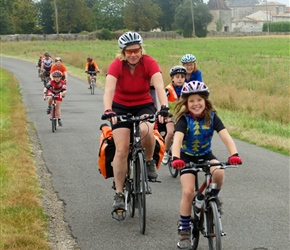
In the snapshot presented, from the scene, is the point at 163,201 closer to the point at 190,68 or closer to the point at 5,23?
the point at 190,68

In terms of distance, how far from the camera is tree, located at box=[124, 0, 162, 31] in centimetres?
13062

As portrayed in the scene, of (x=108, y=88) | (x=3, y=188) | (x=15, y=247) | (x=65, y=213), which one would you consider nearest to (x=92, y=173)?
(x=3, y=188)

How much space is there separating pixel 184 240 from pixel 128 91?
6.79ft

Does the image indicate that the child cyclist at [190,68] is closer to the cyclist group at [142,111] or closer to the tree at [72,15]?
the cyclist group at [142,111]

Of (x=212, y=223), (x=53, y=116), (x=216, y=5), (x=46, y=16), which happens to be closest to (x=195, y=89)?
(x=212, y=223)

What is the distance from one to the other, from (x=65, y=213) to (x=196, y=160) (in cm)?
257

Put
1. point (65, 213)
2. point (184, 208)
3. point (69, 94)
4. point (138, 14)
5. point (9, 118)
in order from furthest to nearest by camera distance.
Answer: point (138, 14), point (69, 94), point (9, 118), point (65, 213), point (184, 208)

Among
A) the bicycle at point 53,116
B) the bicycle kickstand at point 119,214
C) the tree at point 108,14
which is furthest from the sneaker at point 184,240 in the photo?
the tree at point 108,14

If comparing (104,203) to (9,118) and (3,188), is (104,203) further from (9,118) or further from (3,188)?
(9,118)

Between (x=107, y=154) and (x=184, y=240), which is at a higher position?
(x=107, y=154)

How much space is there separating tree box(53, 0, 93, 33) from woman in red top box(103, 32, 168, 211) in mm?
115596

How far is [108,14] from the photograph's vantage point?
14262cm

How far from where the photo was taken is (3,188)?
940cm

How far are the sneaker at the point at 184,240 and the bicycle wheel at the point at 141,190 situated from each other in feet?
3.08
